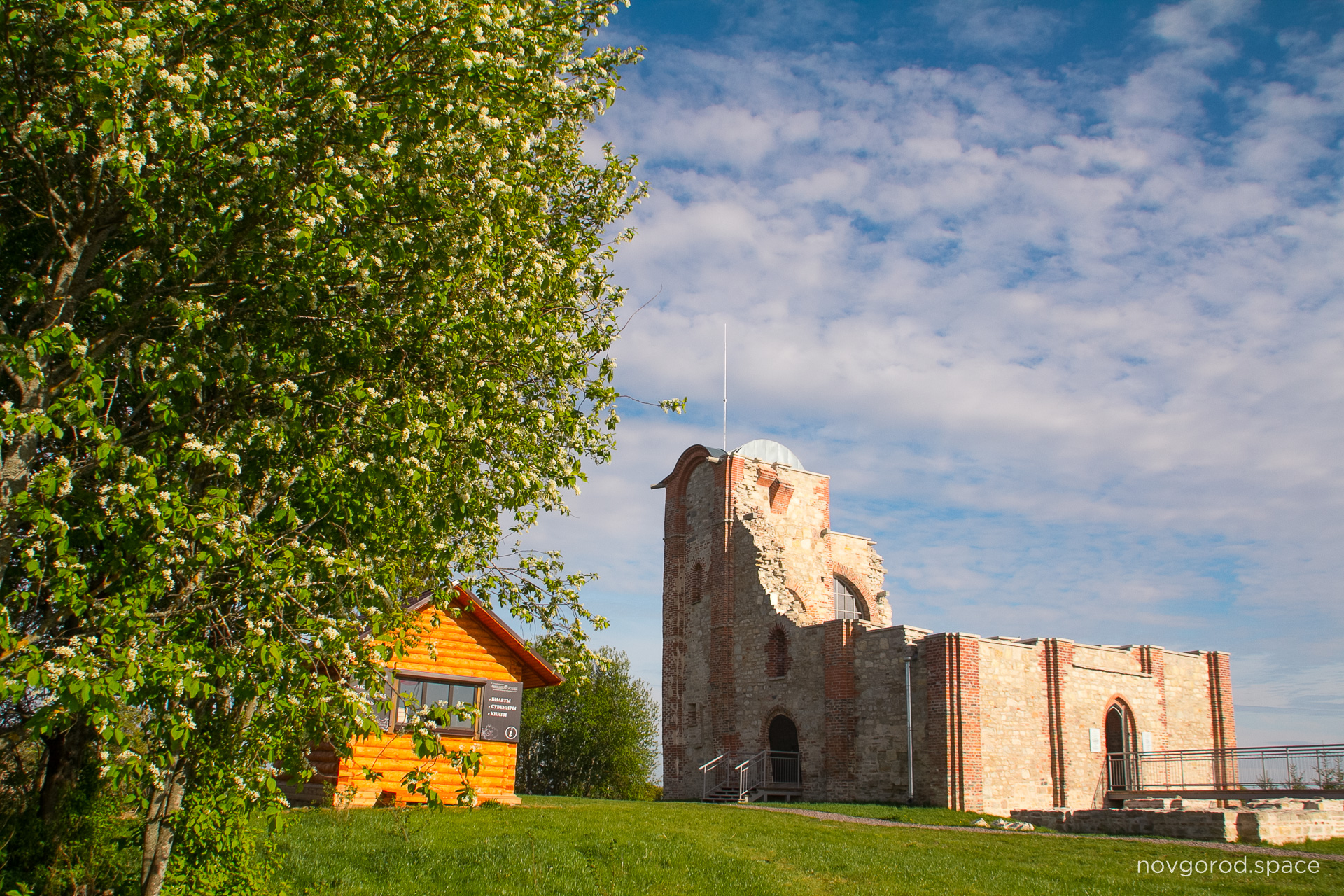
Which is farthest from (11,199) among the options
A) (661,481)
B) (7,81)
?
(661,481)

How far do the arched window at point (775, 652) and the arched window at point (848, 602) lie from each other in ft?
16.9

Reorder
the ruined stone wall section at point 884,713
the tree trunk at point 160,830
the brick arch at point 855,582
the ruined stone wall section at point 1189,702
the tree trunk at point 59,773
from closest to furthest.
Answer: the tree trunk at point 160,830 < the tree trunk at point 59,773 < the ruined stone wall section at point 884,713 < the ruined stone wall section at point 1189,702 < the brick arch at point 855,582

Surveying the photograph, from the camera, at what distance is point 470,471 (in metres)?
7.87

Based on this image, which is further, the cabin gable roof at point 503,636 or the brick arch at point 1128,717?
the brick arch at point 1128,717

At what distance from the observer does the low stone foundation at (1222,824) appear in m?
14.7

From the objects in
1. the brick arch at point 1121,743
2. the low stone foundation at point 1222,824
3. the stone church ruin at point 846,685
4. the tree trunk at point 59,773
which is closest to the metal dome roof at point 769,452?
the stone church ruin at point 846,685

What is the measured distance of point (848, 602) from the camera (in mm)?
32750

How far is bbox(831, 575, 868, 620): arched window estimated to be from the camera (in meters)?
32.4

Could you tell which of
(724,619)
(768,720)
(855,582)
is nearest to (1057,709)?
(768,720)

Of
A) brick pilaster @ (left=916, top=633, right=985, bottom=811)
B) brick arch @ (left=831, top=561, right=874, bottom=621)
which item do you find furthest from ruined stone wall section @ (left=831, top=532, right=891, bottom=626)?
brick pilaster @ (left=916, top=633, right=985, bottom=811)

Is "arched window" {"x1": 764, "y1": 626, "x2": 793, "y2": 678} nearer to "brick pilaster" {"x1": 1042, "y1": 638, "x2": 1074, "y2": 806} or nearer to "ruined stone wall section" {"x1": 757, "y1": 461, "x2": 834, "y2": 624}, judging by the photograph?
"ruined stone wall section" {"x1": 757, "y1": 461, "x2": 834, "y2": 624}

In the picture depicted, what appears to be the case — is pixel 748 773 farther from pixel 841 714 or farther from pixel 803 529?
pixel 803 529

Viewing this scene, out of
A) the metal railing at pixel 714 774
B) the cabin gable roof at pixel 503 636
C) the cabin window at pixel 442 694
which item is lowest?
the metal railing at pixel 714 774

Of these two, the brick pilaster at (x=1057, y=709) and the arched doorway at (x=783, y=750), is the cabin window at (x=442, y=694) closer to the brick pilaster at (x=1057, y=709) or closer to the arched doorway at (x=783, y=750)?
the arched doorway at (x=783, y=750)
